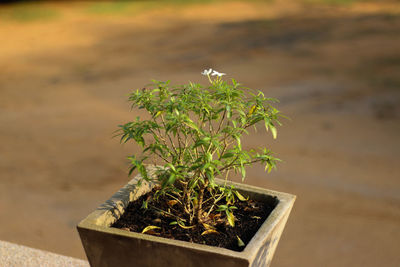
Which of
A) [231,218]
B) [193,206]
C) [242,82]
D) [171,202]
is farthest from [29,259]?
[242,82]

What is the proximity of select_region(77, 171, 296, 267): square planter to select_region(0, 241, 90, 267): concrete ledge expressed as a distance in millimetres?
676

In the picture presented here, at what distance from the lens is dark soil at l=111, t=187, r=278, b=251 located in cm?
165

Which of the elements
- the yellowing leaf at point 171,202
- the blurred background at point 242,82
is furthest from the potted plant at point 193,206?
the blurred background at point 242,82

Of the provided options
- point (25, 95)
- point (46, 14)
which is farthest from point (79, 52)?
point (46, 14)

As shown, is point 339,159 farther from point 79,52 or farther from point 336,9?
point 336,9

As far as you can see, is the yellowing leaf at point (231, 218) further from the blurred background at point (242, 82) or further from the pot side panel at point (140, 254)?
the blurred background at point (242, 82)

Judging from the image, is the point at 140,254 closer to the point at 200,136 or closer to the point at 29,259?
the point at 200,136

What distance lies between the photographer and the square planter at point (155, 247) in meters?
1.48

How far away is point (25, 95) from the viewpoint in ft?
18.5

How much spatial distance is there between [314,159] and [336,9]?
5589 mm

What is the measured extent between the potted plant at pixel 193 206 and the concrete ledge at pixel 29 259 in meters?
0.67

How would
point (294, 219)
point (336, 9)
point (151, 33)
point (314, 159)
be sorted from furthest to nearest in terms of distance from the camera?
1. point (336, 9)
2. point (151, 33)
3. point (314, 159)
4. point (294, 219)

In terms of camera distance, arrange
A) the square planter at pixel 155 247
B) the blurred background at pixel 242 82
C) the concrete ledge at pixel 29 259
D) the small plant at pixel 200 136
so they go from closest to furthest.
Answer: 1. the square planter at pixel 155 247
2. the small plant at pixel 200 136
3. the concrete ledge at pixel 29 259
4. the blurred background at pixel 242 82

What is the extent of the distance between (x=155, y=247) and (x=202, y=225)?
23cm
